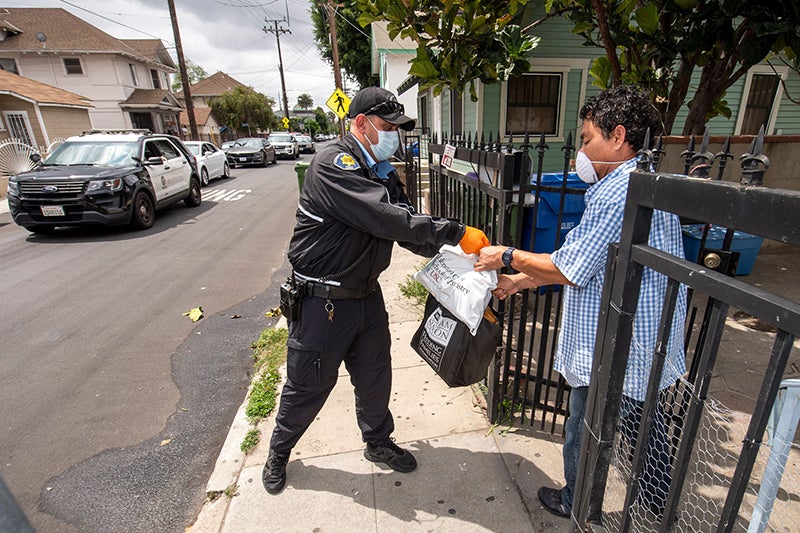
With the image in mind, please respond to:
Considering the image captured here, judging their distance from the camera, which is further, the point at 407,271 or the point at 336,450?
the point at 407,271

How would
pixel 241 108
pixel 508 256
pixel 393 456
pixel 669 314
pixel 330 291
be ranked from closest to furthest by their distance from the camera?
pixel 669 314 → pixel 508 256 → pixel 330 291 → pixel 393 456 → pixel 241 108

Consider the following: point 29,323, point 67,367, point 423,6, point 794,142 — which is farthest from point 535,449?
point 794,142

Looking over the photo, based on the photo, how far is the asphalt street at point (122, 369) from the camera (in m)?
2.48

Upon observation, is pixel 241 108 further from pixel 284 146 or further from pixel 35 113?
pixel 35 113

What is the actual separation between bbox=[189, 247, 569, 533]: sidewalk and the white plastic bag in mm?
899

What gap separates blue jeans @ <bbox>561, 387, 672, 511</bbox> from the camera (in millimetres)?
1827

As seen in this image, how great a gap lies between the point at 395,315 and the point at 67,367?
2957 mm

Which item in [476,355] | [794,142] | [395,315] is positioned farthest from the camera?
[794,142]

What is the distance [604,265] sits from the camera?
1.63m

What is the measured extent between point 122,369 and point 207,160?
1309 centimetres

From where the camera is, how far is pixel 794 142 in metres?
5.45

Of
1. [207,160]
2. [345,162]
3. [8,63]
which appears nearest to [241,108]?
[8,63]

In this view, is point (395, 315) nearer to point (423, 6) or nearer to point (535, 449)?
point (535, 449)

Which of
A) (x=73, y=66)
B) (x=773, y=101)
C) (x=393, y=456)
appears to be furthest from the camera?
(x=73, y=66)
